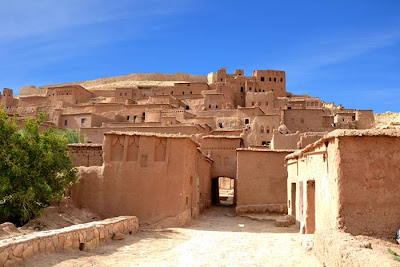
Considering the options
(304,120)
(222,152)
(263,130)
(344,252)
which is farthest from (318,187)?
(304,120)

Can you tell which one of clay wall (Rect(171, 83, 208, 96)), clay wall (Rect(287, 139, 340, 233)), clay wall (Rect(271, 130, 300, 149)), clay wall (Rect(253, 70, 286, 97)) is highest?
clay wall (Rect(253, 70, 286, 97))

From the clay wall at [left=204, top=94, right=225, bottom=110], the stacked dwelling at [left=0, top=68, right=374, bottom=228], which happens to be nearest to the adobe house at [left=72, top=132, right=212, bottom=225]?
the stacked dwelling at [left=0, top=68, right=374, bottom=228]

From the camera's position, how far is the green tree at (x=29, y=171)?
12.5m

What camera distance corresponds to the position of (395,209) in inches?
319

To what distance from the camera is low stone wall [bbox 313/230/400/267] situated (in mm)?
5000

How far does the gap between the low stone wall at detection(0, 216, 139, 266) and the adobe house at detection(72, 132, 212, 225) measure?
7.11 ft

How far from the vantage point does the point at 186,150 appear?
14789 millimetres

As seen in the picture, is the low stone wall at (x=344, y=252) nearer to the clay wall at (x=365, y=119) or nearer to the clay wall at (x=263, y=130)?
the clay wall at (x=263, y=130)

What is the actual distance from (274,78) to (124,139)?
43502mm

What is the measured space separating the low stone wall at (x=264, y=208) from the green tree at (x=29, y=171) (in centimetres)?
848

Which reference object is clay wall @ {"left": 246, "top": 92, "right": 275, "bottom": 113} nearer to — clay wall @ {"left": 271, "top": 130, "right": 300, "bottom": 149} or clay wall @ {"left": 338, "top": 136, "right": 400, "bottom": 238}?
clay wall @ {"left": 271, "top": 130, "right": 300, "bottom": 149}

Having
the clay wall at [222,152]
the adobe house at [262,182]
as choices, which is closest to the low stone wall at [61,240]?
the adobe house at [262,182]

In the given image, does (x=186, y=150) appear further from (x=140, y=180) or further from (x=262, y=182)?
(x=262, y=182)

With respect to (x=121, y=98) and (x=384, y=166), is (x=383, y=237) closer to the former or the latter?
(x=384, y=166)
